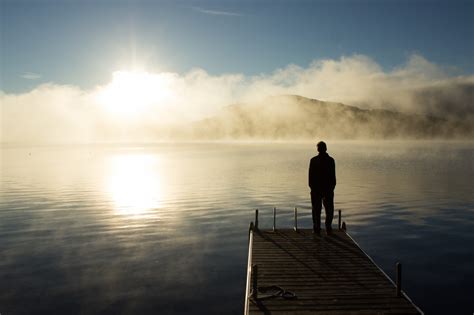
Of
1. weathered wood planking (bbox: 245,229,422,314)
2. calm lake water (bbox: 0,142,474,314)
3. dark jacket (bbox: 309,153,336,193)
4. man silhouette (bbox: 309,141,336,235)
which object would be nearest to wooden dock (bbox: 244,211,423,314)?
weathered wood planking (bbox: 245,229,422,314)

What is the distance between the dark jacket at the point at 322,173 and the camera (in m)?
15.1

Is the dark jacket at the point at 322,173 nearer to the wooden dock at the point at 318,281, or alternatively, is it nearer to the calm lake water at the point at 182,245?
the wooden dock at the point at 318,281

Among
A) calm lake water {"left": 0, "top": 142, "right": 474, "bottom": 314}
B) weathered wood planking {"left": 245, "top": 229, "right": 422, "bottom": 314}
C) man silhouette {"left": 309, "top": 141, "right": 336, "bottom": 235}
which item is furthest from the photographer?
man silhouette {"left": 309, "top": 141, "right": 336, "bottom": 235}

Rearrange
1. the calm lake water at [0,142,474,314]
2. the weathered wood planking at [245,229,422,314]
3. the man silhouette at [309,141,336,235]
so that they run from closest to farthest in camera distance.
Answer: the weathered wood planking at [245,229,422,314]
the calm lake water at [0,142,474,314]
the man silhouette at [309,141,336,235]

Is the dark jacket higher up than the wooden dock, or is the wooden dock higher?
the dark jacket

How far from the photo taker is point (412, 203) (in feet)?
104

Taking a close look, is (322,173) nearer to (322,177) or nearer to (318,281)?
(322,177)

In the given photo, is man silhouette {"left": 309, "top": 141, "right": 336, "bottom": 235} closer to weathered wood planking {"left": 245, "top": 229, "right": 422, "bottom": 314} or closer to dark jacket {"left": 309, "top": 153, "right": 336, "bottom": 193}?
dark jacket {"left": 309, "top": 153, "right": 336, "bottom": 193}

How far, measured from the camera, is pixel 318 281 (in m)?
11.2

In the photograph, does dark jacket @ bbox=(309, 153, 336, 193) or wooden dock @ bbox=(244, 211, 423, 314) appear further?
dark jacket @ bbox=(309, 153, 336, 193)

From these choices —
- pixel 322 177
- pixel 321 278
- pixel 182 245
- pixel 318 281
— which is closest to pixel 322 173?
pixel 322 177

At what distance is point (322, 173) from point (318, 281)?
16.4ft

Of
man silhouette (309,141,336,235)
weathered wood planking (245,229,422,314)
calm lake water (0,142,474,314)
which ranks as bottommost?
calm lake water (0,142,474,314)

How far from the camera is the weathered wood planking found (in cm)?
946
